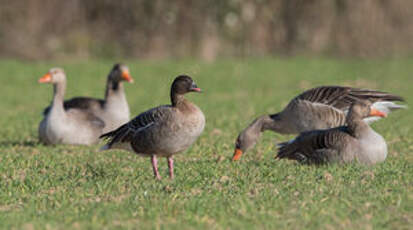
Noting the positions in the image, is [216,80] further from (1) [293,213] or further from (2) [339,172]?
(1) [293,213]

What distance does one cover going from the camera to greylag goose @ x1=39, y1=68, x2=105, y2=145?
11688mm

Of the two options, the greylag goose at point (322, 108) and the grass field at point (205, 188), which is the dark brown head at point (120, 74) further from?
the greylag goose at point (322, 108)

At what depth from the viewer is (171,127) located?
7758 mm

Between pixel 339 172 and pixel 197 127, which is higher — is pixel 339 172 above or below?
below

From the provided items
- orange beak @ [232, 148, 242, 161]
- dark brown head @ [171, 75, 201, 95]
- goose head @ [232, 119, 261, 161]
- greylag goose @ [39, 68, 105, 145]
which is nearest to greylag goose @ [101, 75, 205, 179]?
dark brown head @ [171, 75, 201, 95]

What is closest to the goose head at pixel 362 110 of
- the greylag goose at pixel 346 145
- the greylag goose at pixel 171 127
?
the greylag goose at pixel 346 145

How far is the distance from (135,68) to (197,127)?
67.7ft

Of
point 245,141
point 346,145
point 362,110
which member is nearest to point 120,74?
point 245,141

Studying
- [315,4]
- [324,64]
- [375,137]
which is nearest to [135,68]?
[324,64]

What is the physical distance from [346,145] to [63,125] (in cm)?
548

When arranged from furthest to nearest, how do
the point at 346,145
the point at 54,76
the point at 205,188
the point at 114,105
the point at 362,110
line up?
the point at 114,105, the point at 54,76, the point at 362,110, the point at 346,145, the point at 205,188

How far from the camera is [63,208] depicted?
6.61 meters

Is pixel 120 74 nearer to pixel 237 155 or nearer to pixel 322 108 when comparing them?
pixel 237 155

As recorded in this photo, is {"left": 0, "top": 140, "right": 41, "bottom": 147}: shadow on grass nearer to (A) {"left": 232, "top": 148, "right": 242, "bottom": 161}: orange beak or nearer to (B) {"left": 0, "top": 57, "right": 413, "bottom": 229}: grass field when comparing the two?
(B) {"left": 0, "top": 57, "right": 413, "bottom": 229}: grass field
